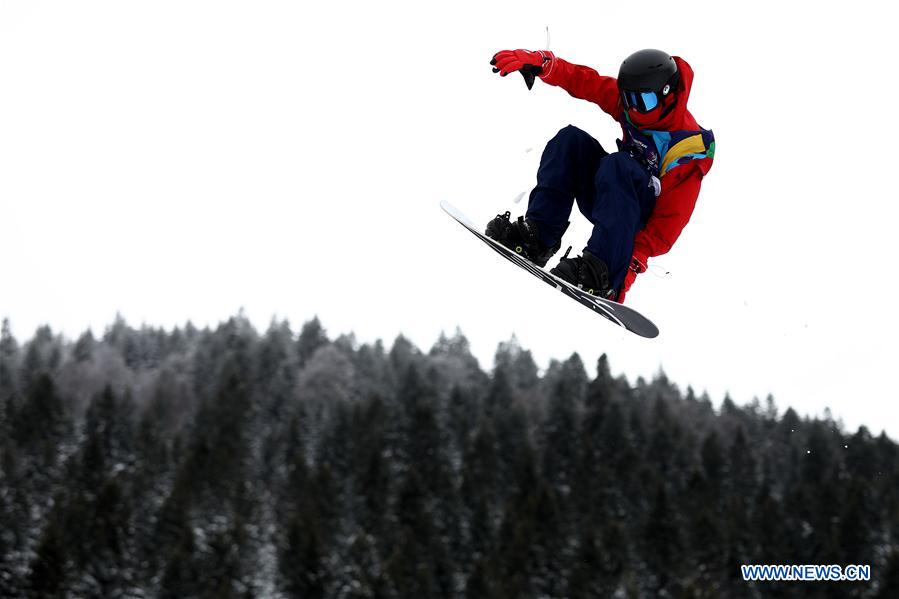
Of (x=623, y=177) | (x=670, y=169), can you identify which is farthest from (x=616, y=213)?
(x=670, y=169)

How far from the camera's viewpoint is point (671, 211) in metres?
7.94

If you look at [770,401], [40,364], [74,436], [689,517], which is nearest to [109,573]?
[74,436]

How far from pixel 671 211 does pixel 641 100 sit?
86 centimetres

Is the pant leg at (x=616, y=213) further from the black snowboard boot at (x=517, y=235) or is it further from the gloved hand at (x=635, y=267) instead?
the black snowboard boot at (x=517, y=235)

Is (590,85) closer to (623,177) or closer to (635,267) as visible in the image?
(623,177)

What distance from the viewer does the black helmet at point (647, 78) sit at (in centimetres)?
746

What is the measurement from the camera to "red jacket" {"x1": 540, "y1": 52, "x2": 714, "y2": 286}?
304 inches

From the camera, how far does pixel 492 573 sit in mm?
52062

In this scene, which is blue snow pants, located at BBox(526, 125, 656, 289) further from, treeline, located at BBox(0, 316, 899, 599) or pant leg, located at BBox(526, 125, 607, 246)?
treeline, located at BBox(0, 316, 899, 599)

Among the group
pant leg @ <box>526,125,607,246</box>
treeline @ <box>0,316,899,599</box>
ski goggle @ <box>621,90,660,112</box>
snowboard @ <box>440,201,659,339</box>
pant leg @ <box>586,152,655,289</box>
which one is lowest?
snowboard @ <box>440,201,659,339</box>

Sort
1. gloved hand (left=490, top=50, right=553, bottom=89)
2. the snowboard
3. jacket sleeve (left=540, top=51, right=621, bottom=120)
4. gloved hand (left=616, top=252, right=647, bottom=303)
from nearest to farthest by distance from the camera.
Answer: gloved hand (left=490, top=50, right=553, bottom=89) → the snowboard → jacket sleeve (left=540, top=51, right=621, bottom=120) → gloved hand (left=616, top=252, right=647, bottom=303)

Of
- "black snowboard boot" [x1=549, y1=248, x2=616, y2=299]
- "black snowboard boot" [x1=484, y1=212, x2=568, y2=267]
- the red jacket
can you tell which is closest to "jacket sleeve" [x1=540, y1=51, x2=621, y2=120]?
the red jacket

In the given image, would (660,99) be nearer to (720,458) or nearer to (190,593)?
(190,593)

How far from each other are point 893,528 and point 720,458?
1340cm
